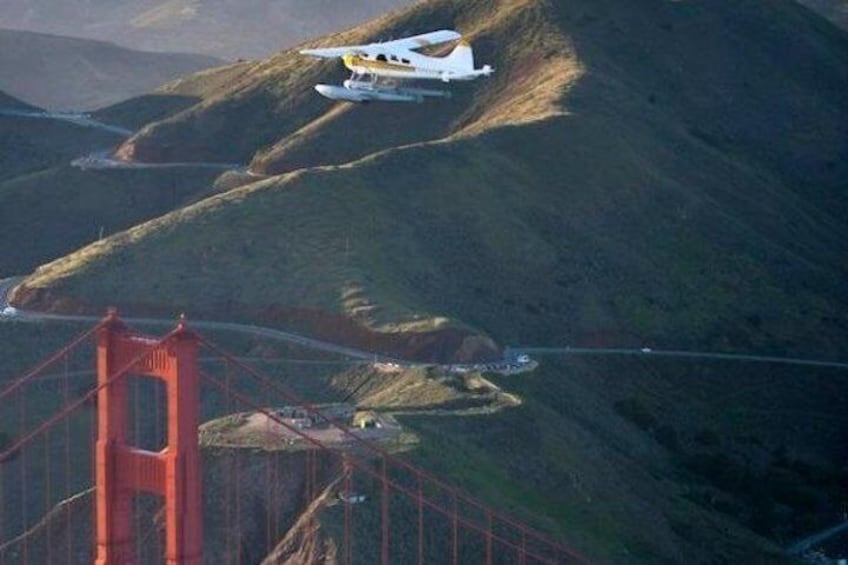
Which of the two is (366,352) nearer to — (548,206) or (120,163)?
(548,206)

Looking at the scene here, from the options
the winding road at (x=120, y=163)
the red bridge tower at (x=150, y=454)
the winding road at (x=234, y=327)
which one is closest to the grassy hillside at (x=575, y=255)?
the winding road at (x=234, y=327)

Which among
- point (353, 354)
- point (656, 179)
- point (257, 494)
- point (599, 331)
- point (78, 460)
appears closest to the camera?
point (257, 494)

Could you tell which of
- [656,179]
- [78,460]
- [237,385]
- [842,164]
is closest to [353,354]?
[237,385]

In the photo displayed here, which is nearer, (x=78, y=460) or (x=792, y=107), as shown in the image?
(x=78, y=460)

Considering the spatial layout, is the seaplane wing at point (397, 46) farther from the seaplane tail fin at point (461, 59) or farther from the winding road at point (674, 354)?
the winding road at point (674, 354)

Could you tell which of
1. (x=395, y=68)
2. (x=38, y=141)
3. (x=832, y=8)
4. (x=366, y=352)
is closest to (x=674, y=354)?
(x=366, y=352)

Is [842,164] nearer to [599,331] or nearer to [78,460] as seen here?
[599,331]

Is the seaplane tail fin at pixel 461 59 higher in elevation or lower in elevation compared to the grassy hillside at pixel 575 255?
higher
